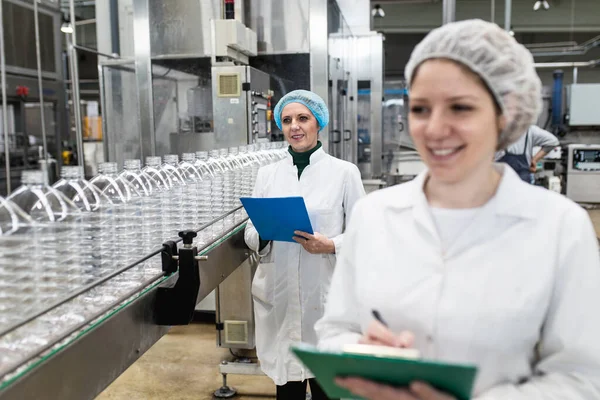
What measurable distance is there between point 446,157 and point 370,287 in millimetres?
272

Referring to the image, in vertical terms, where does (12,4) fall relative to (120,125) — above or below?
above

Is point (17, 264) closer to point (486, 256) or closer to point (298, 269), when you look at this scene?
point (486, 256)

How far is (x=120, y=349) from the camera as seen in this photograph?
123 centimetres

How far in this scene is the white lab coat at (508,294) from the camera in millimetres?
849

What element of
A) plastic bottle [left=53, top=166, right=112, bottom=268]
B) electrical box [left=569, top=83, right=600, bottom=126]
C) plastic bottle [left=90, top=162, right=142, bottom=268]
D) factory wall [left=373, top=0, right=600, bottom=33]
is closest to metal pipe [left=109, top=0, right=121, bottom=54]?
plastic bottle [left=90, top=162, right=142, bottom=268]

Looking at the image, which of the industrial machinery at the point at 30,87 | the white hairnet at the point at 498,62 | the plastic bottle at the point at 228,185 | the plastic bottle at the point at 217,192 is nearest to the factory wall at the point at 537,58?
the industrial machinery at the point at 30,87

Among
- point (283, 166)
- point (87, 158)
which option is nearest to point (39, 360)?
point (283, 166)

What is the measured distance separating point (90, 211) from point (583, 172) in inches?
325

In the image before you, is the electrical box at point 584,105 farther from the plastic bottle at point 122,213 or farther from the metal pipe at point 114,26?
the plastic bottle at point 122,213

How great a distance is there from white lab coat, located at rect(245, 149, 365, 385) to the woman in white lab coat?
→ 3.78ft

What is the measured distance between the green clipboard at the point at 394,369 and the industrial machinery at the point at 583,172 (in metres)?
8.25

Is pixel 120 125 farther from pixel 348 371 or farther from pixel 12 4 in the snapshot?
pixel 348 371

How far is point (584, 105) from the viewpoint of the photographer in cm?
834

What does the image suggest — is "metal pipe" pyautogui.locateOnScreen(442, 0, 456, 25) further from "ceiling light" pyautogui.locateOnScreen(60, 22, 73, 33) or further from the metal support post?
"ceiling light" pyautogui.locateOnScreen(60, 22, 73, 33)
